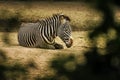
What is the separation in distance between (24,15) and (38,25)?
107 inches

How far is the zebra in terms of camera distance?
9.47 metres

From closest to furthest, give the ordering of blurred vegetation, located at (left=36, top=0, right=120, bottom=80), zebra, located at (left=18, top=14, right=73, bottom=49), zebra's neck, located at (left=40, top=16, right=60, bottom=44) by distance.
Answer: blurred vegetation, located at (left=36, top=0, right=120, bottom=80) < zebra, located at (left=18, top=14, right=73, bottom=49) < zebra's neck, located at (left=40, top=16, right=60, bottom=44)

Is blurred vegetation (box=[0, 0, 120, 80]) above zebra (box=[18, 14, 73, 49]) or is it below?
above

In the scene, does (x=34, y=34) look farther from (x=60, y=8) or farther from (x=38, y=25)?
(x=60, y=8)

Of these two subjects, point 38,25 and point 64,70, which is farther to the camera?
point 38,25

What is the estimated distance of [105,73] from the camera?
7.35ft

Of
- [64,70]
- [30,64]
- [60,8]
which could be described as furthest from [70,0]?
[64,70]

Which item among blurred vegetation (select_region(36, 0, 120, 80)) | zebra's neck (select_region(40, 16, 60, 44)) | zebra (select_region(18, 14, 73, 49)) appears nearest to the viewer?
blurred vegetation (select_region(36, 0, 120, 80))

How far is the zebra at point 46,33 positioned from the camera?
9.47 meters

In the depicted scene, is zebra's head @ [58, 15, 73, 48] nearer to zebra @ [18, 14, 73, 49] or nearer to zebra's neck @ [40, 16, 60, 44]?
zebra @ [18, 14, 73, 49]

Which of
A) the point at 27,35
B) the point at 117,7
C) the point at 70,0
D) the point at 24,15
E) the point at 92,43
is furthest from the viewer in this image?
the point at 70,0

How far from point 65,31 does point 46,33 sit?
0.43m

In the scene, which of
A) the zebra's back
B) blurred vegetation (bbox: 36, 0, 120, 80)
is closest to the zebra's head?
the zebra's back

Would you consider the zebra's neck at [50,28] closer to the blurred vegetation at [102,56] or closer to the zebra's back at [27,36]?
the zebra's back at [27,36]
